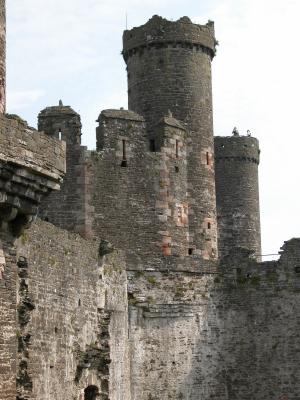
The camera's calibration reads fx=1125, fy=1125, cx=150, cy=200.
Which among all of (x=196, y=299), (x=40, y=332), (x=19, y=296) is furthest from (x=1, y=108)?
(x=196, y=299)

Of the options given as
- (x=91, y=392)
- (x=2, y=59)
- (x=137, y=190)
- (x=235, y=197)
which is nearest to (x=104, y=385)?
(x=91, y=392)

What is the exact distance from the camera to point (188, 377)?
1282 inches

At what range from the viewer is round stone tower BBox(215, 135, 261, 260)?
4366 cm

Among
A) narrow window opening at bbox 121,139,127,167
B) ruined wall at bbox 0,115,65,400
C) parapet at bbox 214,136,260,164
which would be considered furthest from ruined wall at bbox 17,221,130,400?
parapet at bbox 214,136,260,164

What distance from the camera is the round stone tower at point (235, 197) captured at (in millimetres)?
43656

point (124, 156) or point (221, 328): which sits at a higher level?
point (124, 156)

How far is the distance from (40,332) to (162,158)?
10952 millimetres

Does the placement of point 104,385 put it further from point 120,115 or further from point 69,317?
point 120,115

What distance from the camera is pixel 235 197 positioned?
43625 mm

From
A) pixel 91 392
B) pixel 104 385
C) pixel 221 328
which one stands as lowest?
pixel 91 392

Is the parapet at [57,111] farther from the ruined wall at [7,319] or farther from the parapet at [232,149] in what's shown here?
the ruined wall at [7,319]

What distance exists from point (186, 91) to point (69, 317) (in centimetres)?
1179

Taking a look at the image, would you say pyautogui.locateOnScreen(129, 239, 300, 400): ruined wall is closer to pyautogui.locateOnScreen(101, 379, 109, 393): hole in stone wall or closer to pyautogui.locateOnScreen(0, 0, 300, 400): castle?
pyautogui.locateOnScreen(0, 0, 300, 400): castle

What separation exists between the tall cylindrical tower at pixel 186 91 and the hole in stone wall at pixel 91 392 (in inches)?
313
